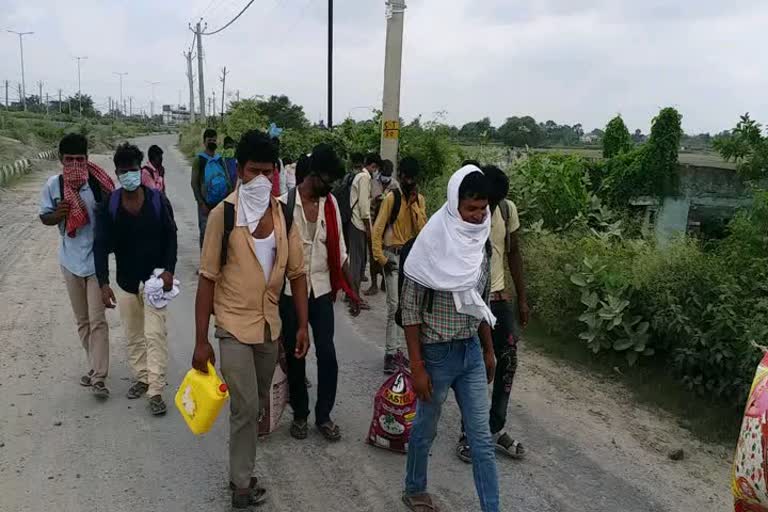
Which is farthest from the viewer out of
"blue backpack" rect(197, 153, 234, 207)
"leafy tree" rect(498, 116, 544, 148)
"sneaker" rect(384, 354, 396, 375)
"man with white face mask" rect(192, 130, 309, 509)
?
"leafy tree" rect(498, 116, 544, 148)

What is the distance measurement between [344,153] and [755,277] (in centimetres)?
1261

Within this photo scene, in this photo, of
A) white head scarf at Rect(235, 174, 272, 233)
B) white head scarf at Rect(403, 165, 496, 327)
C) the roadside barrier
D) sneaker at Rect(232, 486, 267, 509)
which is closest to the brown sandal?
sneaker at Rect(232, 486, 267, 509)

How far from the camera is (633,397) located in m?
5.06

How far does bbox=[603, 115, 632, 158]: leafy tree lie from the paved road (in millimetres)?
11948

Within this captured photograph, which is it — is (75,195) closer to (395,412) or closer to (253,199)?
(253,199)

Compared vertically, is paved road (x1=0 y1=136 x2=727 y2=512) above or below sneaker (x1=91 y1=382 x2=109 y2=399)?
below

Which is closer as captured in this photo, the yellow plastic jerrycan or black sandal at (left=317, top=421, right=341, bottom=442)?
the yellow plastic jerrycan

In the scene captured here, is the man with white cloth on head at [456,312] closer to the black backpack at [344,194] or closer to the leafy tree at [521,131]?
the black backpack at [344,194]

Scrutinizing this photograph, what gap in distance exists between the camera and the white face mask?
10.1 feet

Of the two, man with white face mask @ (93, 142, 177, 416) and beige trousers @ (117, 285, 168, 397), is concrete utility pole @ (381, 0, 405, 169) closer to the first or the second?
man with white face mask @ (93, 142, 177, 416)

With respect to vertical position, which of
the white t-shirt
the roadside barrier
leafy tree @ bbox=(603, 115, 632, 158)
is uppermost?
leafy tree @ bbox=(603, 115, 632, 158)

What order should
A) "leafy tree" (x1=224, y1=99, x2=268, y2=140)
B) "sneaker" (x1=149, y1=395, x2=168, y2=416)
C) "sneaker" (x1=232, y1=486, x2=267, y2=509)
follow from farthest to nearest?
"leafy tree" (x1=224, y1=99, x2=268, y2=140) < "sneaker" (x1=149, y1=395, x2=168, y2=416) < "sneaker" (x1=232, y1=486, x2=267, y2=509)

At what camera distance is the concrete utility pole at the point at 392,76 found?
28.3 feet

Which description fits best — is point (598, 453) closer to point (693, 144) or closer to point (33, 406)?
point (33, 406)
